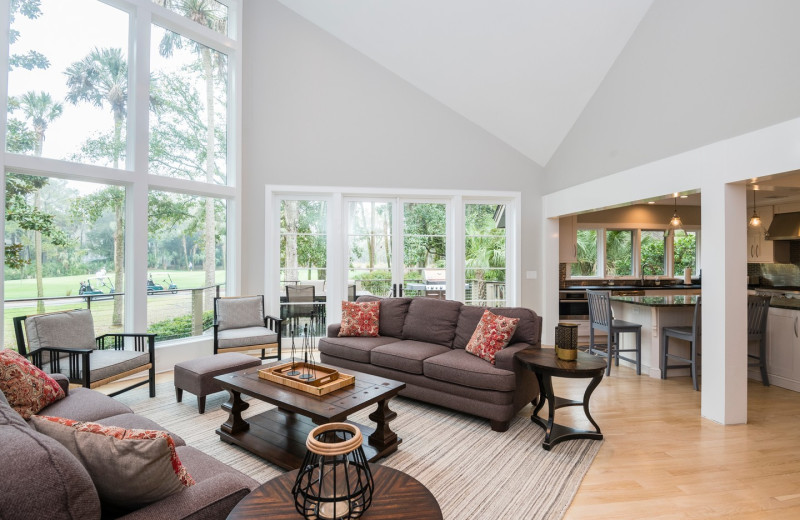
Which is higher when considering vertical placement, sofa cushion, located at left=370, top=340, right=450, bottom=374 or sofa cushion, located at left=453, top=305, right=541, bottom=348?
sofa cushion, located at left=453, top=305, right=541, bottom=348

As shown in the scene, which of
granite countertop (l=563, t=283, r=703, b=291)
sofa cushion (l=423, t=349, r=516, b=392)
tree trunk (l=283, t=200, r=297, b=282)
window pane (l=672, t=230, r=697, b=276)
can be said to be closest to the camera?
sofa cushion (l=423, t=349, r=516, b=392)

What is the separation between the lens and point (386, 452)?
9.01 ft

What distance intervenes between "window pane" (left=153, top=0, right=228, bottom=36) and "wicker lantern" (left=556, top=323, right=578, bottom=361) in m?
5.62

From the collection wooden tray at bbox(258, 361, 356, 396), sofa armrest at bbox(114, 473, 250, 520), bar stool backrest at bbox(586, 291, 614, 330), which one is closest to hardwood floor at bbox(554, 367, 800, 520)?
bar stool backrest at bbox(586, 291, 614, 330)

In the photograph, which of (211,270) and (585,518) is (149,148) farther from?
(585,518)

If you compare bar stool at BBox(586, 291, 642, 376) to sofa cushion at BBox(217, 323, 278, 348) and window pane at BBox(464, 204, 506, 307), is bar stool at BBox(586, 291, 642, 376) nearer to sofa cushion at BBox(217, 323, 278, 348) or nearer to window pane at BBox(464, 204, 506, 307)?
window pane at BBox(464, 204, 506, 307)

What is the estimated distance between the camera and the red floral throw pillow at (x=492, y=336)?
3.44 meters

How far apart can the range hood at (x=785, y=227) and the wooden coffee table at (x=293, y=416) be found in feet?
24.3

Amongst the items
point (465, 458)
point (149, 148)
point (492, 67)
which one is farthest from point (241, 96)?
point (465, 458)

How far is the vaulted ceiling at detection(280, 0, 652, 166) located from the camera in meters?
4.25

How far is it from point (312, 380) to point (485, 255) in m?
3.86

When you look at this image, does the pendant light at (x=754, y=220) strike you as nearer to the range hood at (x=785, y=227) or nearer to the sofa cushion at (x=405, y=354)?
the range hood at (x=785, y=227)

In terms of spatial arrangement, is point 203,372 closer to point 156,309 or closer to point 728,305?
point 156,309

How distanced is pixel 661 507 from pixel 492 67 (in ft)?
15.4
